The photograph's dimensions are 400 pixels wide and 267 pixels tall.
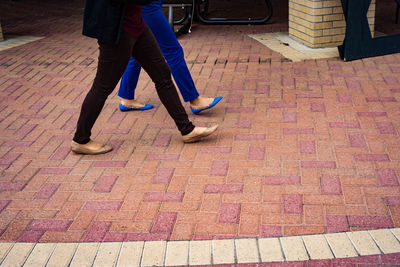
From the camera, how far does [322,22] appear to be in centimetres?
618

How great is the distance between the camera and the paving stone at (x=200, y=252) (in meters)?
2.63

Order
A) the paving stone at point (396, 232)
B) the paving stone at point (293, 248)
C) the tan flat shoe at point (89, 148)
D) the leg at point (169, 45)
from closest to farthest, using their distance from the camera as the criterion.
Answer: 1. the paving stone at point (293, 248)
2. the paving stone at point (396, 232)
3. the tan flat shoe at point (89, 148)
4. the leg at point (169, 45)

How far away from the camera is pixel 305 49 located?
637cm

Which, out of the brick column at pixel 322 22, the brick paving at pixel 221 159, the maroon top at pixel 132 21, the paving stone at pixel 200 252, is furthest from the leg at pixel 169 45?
the brick column at pixel 322 22

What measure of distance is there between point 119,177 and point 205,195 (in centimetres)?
68

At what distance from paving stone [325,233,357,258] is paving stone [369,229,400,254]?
Answer: 0.15m

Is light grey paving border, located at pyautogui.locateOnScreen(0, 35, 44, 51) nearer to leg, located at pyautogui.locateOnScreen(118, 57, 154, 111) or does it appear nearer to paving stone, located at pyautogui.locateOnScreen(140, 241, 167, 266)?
leg, located at pyautogui.locateOnScreen(118, 57, 154, 111)

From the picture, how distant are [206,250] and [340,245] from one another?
70cm

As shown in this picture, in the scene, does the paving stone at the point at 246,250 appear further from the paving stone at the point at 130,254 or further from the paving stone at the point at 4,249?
the paving stone at the point at 4,249

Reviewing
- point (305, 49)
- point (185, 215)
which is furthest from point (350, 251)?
point (305, 49)

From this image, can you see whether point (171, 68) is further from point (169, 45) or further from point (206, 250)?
point (206, 250)

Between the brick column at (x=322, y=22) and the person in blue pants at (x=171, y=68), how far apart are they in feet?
7.53

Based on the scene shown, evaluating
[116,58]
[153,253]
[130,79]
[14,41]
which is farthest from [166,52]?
[14,41]

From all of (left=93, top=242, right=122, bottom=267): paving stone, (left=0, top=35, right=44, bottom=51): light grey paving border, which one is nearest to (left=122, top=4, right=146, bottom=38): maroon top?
(left=93, top=242, right=122, bottom=267): paving stone
